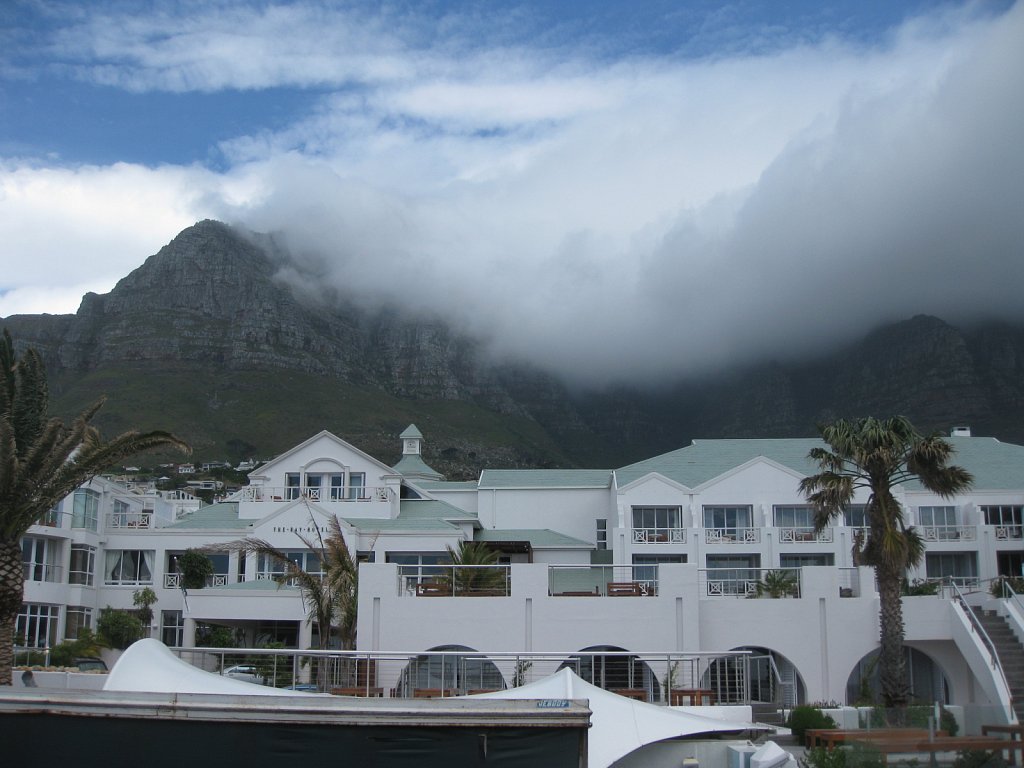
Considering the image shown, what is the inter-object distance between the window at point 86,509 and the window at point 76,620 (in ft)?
12.6

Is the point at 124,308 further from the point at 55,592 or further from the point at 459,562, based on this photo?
the point at 459,562

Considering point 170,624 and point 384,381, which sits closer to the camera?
point 170,624

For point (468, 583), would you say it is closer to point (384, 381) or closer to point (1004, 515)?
point (1004, 515)

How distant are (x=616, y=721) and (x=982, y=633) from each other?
17.3 meters

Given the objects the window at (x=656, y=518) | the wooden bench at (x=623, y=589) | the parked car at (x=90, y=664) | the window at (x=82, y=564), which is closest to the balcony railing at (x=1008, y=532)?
the window at (x=656, y=518)

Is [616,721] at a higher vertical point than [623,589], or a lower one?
lower

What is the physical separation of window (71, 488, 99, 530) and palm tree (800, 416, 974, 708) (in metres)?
35.6

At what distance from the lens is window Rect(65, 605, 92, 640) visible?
5069 centimetres

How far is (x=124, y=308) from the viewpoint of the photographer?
509ft

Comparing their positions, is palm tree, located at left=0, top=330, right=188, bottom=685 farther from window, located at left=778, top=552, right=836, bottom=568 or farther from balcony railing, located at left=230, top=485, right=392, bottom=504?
window, located at left=778, top=552, right=836, bottom=568

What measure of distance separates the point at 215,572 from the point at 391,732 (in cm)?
3968

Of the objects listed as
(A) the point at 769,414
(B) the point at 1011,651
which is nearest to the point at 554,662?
(B) the point at 1011,651

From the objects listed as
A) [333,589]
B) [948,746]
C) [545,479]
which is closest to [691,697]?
[948,746]

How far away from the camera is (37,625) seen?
4841 centimetres
